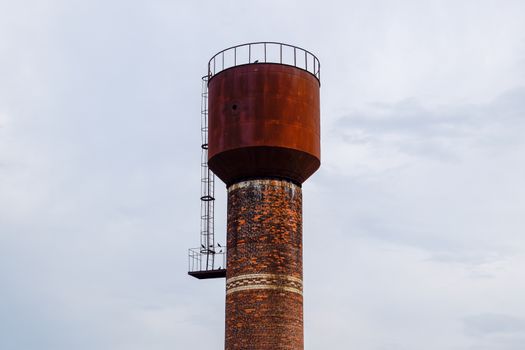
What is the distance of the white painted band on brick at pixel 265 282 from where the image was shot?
33.8 metres

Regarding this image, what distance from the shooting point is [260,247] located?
1350 inches

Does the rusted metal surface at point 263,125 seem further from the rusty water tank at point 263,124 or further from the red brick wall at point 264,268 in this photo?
the red brick wall at point 264,268

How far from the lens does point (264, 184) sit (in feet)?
115

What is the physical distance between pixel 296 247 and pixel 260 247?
5.05 ft

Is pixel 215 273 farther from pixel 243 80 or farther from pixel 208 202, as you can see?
pixel 243 80

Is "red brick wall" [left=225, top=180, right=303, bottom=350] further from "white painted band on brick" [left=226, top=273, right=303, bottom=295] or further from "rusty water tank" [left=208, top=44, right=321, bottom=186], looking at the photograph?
"rusty water tank" [left=208, top=44, right=321, bottom=186]

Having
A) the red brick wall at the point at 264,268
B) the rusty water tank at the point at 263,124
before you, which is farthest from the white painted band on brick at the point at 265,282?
the rusty water tank at the point at 263,124

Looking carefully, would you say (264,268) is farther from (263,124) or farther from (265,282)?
(263,124)

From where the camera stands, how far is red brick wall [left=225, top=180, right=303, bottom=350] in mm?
33500

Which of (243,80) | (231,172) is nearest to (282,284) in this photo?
(231,172)

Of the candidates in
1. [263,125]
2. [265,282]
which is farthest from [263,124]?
[265,282]

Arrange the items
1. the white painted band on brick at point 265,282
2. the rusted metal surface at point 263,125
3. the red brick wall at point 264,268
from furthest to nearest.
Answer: the rusted metal surface at point 263,125, the white painted band on brick at point 265,282, the red brick wall at point 264,268

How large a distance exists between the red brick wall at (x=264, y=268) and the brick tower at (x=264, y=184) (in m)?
0.04

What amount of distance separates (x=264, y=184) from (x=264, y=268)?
320 centimetres
